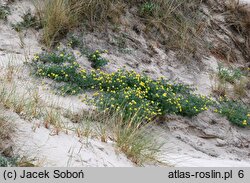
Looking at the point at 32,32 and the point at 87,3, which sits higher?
the point at 87,3

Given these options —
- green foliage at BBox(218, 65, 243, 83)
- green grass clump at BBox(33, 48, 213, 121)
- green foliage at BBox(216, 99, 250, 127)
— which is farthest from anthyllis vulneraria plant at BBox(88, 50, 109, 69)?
green foliage at BBox(218, 65, 243, 83)

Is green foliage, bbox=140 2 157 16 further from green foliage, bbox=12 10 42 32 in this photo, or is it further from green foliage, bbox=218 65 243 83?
green foliage, bbox=12 10 42 32

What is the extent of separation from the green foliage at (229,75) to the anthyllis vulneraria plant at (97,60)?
264cm

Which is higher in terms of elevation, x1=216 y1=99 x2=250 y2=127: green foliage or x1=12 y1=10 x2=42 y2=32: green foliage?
x1=216 y1=99 x2=250 y2=127: green foliage

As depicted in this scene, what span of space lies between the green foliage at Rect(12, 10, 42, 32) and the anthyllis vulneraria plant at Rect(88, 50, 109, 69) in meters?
1.10

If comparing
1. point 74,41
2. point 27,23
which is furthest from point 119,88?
point 27,23

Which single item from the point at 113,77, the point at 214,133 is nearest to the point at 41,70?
the point at 113,77

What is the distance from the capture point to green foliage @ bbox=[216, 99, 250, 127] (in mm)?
7774

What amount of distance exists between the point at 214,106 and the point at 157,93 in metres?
1.47

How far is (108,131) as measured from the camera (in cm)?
563

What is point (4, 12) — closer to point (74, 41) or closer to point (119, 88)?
point (74, 41)

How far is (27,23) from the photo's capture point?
7906 millimetres

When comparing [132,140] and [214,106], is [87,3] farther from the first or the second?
[132,140]

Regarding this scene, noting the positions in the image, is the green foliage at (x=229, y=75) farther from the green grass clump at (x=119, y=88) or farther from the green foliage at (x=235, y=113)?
the green grass clump at (x=119, y=88)
